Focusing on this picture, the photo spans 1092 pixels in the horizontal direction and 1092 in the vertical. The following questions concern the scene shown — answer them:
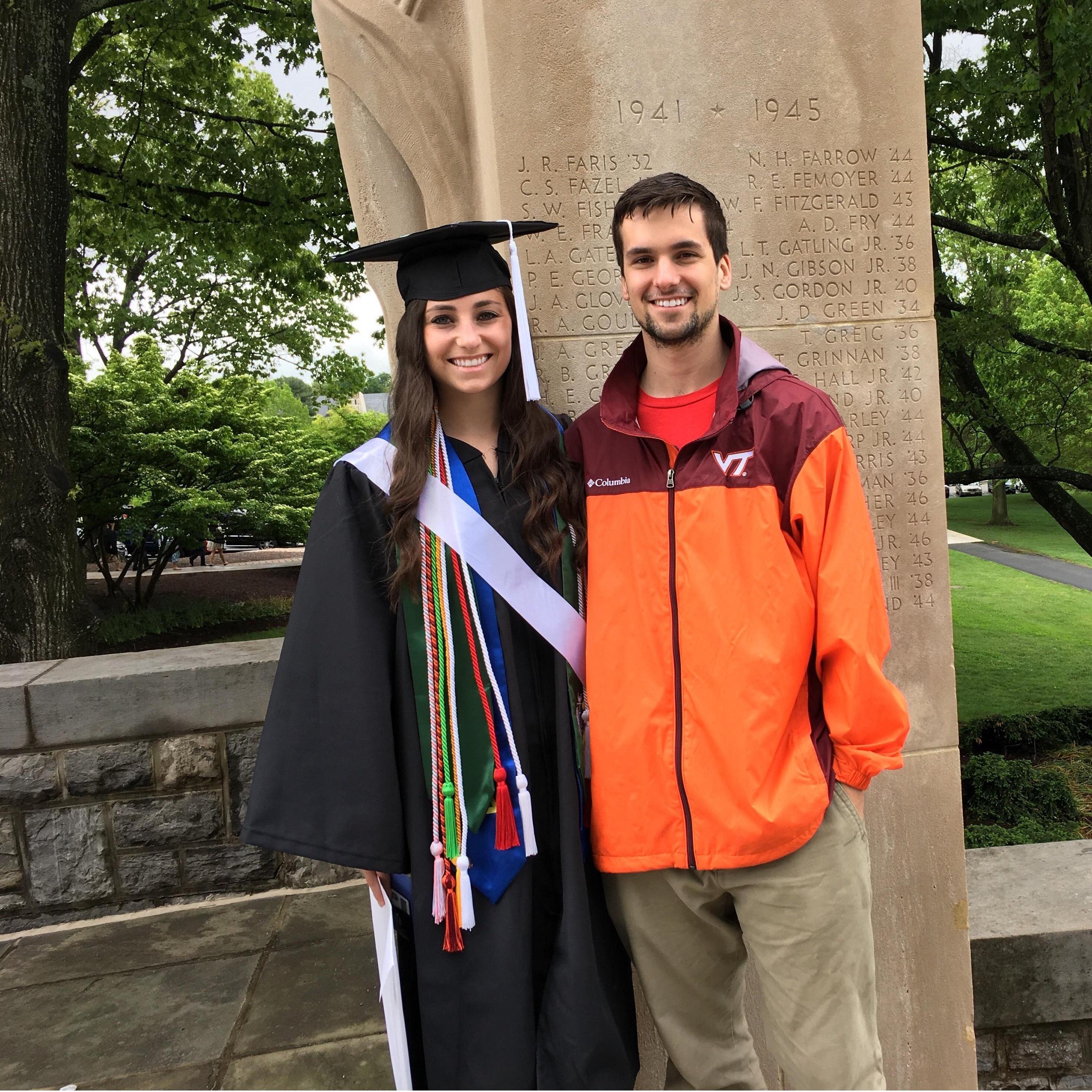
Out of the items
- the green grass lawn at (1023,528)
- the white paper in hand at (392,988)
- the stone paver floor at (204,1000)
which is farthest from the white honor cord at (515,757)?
the green grass lawn at (1023,528)

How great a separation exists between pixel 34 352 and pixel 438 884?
6421mm

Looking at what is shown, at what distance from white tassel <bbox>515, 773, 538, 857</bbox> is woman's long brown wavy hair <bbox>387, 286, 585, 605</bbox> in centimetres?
47

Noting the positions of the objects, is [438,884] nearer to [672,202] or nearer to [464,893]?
[464,893]

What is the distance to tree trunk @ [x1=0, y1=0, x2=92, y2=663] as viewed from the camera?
689 cm

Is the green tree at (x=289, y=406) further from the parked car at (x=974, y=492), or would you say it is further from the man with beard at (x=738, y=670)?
the man with beard at (x=738, y=670)

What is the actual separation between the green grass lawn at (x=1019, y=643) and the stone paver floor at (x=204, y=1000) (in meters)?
6.64

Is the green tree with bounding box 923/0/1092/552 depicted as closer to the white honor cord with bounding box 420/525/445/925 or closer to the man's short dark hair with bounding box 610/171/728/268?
the man's short dark hair with bounding box 610/171/728/268

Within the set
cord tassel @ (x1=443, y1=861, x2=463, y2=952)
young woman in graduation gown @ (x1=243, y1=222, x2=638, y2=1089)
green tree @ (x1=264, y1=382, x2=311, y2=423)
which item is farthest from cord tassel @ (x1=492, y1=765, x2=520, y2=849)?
green tree @ (x1=264, y1=382, x2=311, y2=423)

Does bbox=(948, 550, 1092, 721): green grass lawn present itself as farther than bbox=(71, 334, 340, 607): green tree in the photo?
Yes

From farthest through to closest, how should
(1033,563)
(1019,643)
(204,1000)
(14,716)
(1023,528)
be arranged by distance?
(1023,528) → (1033,563) → (1019,643) → (14,716) → (204,1000)

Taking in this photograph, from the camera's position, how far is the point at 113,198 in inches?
416

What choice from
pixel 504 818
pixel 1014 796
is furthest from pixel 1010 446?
pixel 504 818

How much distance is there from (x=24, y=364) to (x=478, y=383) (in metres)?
6.12

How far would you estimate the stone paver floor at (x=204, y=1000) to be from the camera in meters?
3.05
